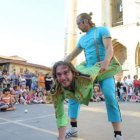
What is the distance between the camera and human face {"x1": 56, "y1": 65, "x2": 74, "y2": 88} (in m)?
2.94

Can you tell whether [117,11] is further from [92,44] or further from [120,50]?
[92,44]

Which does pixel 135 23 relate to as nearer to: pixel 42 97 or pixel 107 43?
pixel 42 97

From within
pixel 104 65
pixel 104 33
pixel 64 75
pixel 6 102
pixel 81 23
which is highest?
pixel 81 23

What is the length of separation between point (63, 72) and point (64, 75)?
41 mm

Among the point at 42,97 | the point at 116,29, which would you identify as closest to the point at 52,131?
the point at 42,97

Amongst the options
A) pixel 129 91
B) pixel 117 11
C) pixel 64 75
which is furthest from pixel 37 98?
pixel 117 11

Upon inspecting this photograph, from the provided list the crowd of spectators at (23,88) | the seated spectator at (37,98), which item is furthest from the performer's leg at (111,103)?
the seated spectator at (37,98)

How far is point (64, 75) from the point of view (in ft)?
9.73

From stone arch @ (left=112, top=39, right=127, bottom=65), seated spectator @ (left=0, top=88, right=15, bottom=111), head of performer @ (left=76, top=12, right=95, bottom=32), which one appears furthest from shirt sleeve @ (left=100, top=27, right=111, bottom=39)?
stone arch @ (left=112, top=39, right=127, bottom=65)

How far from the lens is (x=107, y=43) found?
400cm

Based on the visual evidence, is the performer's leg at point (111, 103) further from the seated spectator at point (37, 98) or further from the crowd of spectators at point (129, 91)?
the crowd of spectators at point (129, 91)

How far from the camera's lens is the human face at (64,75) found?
2936mm

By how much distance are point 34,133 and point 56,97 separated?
5.08ft

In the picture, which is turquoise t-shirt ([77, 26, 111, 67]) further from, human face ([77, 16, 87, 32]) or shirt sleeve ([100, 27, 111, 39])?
human face ([77, 16, 87, 32])
